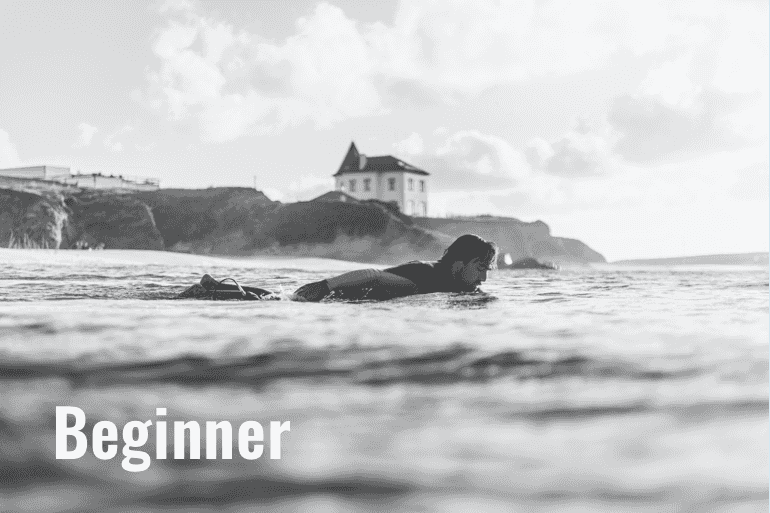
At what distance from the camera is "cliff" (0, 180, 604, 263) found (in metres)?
51.4

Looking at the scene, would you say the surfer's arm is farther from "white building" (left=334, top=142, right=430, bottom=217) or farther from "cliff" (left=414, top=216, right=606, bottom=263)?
"white building" (left=334, top=142, right=430, bottom=217)

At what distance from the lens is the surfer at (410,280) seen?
7262 mm

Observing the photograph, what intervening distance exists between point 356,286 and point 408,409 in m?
4.97

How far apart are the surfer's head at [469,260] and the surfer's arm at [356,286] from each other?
865 millimetres

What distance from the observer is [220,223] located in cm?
5928

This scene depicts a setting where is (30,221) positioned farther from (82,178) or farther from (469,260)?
(469,260)

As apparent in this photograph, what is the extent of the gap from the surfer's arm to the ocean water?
8.28 ft

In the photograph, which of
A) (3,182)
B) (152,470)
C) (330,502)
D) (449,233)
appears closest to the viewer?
(330,502)

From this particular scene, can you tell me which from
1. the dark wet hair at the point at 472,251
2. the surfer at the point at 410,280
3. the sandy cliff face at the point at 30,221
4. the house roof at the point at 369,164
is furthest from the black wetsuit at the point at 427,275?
the house roof at the point at 369,164

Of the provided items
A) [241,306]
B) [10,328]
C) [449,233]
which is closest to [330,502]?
[10,328]

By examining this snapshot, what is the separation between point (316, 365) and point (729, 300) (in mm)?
5821

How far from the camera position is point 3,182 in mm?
51656

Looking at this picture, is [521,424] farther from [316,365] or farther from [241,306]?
[241,306]

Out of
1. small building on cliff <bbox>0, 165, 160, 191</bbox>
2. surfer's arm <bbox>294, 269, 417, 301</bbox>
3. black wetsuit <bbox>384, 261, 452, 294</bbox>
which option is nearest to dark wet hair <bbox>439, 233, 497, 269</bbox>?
black wetsuit <bbox>384, 261, 452, 294</bbox>
